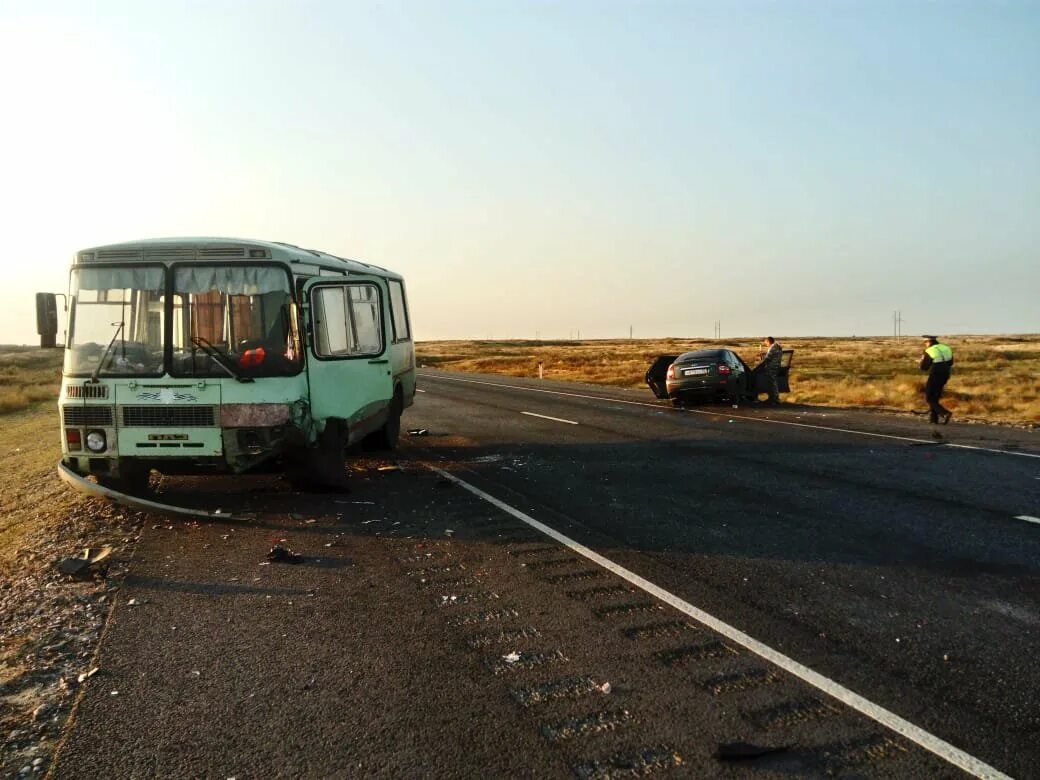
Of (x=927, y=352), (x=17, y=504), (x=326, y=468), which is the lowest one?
(x=17, y=504)

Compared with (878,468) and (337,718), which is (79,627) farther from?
(878,468)

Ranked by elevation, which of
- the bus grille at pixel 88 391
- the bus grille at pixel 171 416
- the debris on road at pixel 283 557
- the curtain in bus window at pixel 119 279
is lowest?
the debris on road at pixel 283 557

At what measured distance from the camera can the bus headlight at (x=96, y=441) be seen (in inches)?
327

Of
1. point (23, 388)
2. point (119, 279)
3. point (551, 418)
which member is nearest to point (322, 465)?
point (119, 279)

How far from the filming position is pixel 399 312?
13.7 meters

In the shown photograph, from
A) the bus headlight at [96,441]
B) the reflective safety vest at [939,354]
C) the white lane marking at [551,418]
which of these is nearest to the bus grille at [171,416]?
the bus headlight at [96,441]

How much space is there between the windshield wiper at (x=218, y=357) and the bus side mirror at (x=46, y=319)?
4.54ft

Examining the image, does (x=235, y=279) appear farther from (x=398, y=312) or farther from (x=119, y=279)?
(x=398, y=312)

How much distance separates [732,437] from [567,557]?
867cm

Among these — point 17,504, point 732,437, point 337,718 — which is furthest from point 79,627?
point 732,437

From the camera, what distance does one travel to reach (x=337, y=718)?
153 inches

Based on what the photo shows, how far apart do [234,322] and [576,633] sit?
17.8 feet

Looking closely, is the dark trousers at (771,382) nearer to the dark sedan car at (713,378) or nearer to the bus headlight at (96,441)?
the dark sedan car at (713,378)

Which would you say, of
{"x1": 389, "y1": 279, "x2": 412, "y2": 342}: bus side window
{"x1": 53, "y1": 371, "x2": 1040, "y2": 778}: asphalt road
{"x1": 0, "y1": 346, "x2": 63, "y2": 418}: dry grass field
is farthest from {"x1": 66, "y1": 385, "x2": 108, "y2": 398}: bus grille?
{"x1": 0, "y1": 346, "x2": 63, "y2": 418}: dry grass field
